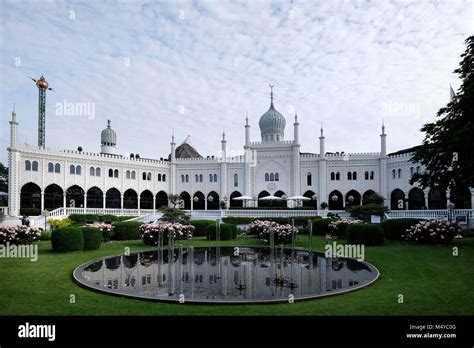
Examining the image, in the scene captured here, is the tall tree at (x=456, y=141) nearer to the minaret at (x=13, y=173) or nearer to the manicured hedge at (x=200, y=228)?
the manicured hedge at (x=200, y=228)

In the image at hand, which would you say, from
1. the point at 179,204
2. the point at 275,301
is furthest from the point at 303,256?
the point at 179,204

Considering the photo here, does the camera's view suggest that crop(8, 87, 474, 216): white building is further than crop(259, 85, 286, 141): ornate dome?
No

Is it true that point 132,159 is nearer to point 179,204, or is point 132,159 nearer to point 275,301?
point 179,204

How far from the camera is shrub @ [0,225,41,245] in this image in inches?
658

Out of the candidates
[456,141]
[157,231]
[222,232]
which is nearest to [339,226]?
[222,232]

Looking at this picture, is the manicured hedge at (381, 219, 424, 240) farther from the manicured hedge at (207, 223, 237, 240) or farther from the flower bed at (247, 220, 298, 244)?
the manicured hedge at (207, 223, 237, 240)

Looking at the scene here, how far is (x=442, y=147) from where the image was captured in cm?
1719

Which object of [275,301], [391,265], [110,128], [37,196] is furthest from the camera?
[110,128]

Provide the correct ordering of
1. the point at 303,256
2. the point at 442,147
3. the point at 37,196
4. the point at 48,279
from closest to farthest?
the point at 48,279 → the point at 303,256 → the point at 442,147 → the point at 37,196

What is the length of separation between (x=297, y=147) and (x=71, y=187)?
29.6m

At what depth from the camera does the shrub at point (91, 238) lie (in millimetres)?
17422

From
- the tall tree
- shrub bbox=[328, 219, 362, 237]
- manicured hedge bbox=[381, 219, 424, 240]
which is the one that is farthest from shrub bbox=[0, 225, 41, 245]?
the tall tree

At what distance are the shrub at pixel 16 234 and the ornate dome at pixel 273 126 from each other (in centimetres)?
3848

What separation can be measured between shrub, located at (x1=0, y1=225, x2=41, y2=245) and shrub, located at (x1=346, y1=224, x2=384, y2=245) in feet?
54.3
